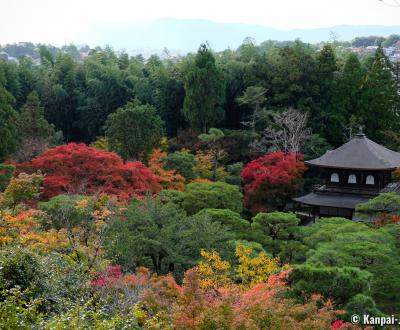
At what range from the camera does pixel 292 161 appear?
26.5m

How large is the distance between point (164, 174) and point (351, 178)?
7.98m

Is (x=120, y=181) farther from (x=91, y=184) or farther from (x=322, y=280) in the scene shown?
(x=322, y=280)

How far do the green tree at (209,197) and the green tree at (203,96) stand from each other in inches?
439

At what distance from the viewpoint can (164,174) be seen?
26016 millimetres

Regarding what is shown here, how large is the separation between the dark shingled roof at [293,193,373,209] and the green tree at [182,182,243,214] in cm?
378

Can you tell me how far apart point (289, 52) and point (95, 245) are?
940 inches

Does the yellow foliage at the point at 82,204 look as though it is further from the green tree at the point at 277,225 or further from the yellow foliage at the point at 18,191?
the green tree at the point at 277,225

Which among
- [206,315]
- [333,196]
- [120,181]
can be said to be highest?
[206,315]

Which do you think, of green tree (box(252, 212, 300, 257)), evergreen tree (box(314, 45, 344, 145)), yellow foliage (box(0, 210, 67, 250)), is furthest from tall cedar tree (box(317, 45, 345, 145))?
yellow foliage (box(0, 210, 67, 250))

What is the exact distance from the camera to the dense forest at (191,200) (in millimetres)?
10750

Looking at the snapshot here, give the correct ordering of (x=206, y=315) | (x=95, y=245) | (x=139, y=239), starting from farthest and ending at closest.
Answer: (x=139, y=239), (x=95, y=245), (x=206, y=315)

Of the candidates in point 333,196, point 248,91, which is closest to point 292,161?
point 333,196

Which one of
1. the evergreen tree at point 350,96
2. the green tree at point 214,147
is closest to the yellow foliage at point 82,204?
the green tree at point 214,147

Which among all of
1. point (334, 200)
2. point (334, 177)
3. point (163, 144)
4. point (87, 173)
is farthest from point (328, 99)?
point (87, 173)
